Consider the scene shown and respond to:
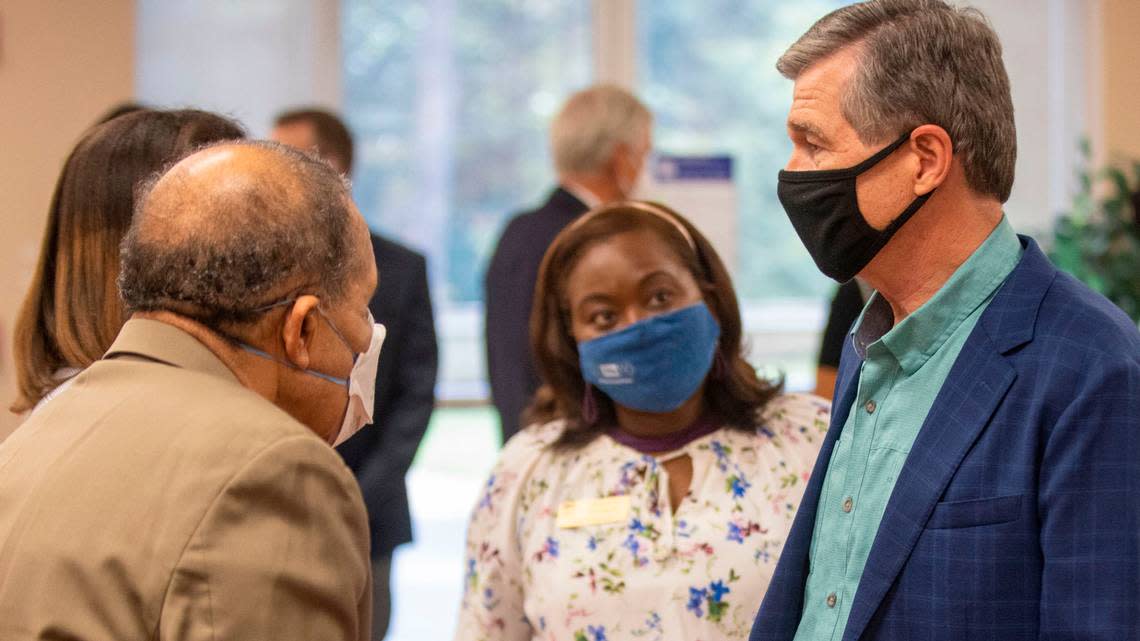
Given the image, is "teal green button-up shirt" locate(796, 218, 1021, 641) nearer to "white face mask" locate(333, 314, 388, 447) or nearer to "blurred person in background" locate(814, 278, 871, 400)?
"white face mask" locate(333, 314, 388, 447)

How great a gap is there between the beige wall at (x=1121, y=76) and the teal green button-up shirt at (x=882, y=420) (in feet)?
15.8

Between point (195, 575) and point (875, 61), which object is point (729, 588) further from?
point (195, 575)

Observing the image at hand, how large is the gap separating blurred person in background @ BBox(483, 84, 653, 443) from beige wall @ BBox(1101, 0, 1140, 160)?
3.13m

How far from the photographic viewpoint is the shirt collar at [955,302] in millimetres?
1420

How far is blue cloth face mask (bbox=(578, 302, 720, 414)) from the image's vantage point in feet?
6.85

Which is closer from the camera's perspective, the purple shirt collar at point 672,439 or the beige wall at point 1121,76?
the purple shirt collar at point 672,439

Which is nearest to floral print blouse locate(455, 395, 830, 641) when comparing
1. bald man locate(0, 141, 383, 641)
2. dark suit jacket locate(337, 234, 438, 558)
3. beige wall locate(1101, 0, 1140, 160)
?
bald man locate(0, 141, 383, 641)

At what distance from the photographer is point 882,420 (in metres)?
1.49

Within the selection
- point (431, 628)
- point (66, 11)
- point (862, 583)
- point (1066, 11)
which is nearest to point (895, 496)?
point (862, 583)

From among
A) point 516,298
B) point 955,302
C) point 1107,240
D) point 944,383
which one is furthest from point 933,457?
point 1107,240

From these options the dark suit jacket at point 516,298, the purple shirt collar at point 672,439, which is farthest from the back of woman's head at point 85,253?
the dark suit jacket at point 516,298

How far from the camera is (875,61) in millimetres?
1448

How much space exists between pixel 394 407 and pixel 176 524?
6.48 feet

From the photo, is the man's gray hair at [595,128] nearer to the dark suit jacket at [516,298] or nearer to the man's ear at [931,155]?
the dark suit jacket at [516,298]
